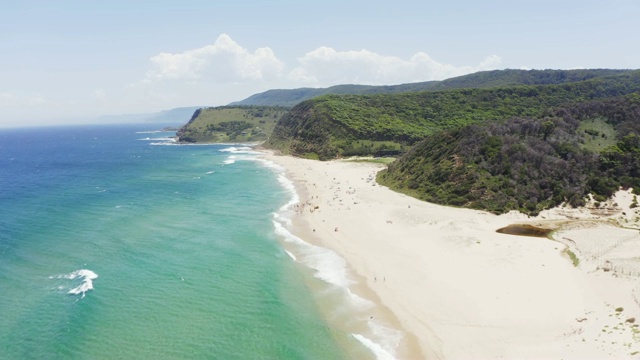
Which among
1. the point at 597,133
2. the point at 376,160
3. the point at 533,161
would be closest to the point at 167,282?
the point at 533,161

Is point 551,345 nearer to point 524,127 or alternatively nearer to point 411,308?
point 411,308

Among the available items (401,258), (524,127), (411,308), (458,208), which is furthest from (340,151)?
(411,308)

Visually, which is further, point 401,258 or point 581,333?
point 401,258

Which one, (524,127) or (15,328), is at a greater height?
(524,127)

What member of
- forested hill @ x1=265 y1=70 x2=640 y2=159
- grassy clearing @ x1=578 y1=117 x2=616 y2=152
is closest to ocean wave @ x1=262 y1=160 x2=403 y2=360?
grassy clearing @ x1=578 y1=117 x2=616 y2=152

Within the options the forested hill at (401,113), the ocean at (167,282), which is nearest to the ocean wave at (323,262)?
the ocean at (167,282)

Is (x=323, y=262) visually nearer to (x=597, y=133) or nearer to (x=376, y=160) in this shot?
(x=597, y=133)

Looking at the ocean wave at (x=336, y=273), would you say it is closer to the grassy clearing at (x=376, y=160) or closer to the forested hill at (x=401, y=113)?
the grassy clearing at (x=376, y=160)
